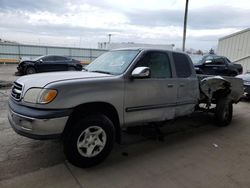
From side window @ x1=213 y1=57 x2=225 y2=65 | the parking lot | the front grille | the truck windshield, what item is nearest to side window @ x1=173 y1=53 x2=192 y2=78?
the truck windshield

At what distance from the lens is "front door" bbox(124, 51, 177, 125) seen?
3.76m

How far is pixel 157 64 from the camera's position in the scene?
14.0 ft

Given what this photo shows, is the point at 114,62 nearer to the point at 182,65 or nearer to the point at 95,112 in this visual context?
the point at 95,112

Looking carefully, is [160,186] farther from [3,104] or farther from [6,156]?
[3,104]

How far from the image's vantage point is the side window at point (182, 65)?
461cm

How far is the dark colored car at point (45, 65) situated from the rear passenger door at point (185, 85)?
12.9 metres

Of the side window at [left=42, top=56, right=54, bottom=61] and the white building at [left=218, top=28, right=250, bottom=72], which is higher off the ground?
the white building at [left=218, top=28, right=250, bottom=72]

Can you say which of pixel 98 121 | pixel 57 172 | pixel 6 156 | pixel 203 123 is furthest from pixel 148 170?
pixel 203 123

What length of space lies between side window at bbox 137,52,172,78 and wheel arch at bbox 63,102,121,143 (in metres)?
0.92

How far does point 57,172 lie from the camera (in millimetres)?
3262

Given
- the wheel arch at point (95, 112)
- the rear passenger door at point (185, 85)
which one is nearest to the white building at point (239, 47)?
the rear passenger door at point (185, 85)

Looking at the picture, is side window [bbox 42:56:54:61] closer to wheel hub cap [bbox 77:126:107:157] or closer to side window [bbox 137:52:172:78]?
side window [bbox 137:52:172:78]

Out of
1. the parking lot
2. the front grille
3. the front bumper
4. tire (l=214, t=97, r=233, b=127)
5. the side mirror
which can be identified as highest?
the side mirror

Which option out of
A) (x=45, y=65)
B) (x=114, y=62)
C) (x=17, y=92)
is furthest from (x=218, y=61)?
(x=17, y=92)
